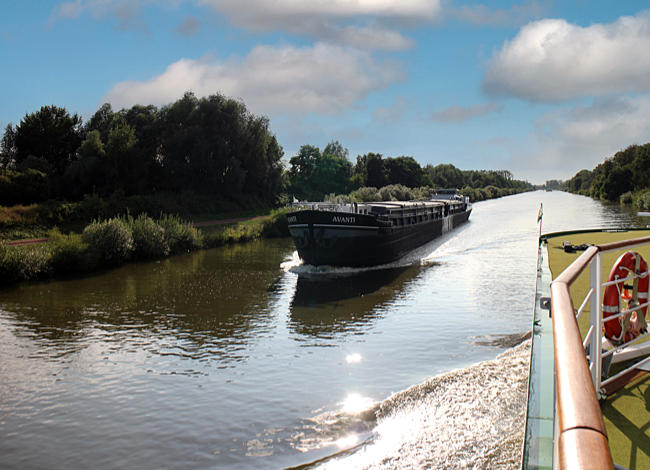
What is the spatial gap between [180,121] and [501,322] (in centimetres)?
4652

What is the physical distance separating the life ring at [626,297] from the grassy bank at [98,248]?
19.3 meters

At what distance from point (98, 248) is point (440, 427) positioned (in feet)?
64.4

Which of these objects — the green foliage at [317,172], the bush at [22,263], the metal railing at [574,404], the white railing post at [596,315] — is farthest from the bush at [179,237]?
the green foliage at [317,172]

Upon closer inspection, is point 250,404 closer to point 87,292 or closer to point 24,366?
point 24,366

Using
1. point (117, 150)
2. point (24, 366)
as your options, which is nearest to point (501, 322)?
point (24, 366)

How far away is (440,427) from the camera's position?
6.58 metres

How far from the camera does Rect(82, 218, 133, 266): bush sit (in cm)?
2255

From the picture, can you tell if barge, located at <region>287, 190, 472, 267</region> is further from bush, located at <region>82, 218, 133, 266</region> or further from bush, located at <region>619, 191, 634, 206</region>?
bush, located at <region>619, 191, 634, 206</region>

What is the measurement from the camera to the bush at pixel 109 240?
22.5 meters

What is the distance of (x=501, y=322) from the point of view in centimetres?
1205

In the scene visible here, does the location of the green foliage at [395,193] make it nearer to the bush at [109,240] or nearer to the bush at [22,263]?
the bush at [109,240]

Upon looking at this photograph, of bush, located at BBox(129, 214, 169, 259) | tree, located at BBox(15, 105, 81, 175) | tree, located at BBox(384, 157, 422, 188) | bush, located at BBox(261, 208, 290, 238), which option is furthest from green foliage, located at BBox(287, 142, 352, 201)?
bush, located at BBox(129, 214, 169, 259)

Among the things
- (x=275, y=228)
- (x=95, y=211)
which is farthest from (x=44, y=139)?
(x=275, y=228)

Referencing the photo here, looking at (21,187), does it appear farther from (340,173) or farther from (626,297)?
(340,173)
